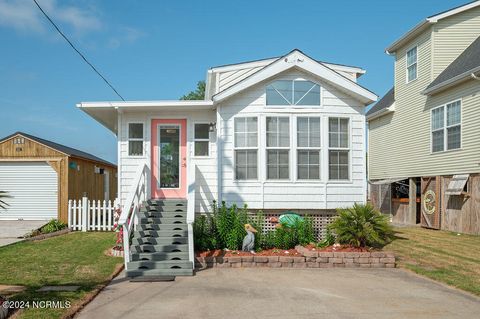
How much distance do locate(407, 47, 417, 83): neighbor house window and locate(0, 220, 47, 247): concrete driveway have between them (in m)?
15.6

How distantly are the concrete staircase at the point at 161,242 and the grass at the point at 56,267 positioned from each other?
0.55 metres

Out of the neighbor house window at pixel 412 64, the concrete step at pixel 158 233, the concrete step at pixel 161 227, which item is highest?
the neighbor house window at pixel 412 64

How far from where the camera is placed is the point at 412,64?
1855 centimetres

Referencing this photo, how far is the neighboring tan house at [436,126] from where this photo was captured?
14727mm

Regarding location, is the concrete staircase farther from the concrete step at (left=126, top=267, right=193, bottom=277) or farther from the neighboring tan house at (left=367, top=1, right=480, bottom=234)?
the neighboring tan house at (left=367, top=1, right=480, bottom=234)

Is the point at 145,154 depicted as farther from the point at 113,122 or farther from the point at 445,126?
the point at 445,126

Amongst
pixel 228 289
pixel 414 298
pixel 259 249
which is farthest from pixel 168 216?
pixel 414 298

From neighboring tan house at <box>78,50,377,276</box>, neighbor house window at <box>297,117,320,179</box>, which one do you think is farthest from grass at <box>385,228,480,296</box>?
neighbor house window at <box>297,117,320,179</box>

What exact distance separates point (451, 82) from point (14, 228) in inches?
612

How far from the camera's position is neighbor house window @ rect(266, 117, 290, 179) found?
11289 millimetres

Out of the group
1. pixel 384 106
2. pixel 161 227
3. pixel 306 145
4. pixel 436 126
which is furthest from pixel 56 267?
pixel 384 106

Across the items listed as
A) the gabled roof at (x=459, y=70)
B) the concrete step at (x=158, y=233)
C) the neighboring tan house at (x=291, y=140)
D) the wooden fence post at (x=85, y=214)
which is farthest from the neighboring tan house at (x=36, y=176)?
the gabled roof at (x=459, y=70)

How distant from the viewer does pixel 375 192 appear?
900 inches

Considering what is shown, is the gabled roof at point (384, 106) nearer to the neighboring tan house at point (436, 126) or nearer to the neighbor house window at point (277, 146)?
the neighboring tan house at point (436, 126)
